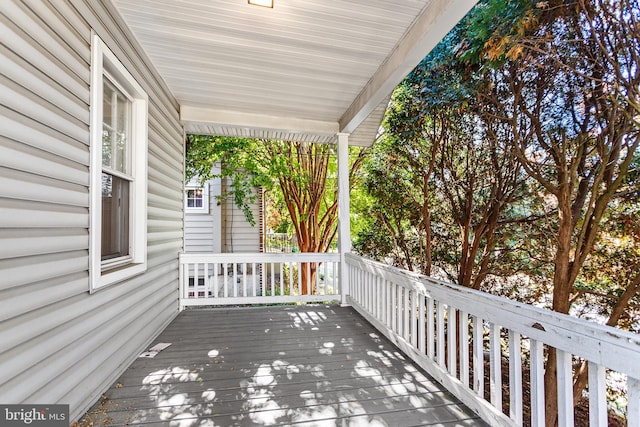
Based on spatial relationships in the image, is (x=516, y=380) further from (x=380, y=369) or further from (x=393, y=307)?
(x=393, y=307)

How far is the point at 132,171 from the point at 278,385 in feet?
7.23

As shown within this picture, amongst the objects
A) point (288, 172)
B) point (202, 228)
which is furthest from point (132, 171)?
point (202, 228)

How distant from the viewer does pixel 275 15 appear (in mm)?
2279

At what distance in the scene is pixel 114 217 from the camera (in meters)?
2.39

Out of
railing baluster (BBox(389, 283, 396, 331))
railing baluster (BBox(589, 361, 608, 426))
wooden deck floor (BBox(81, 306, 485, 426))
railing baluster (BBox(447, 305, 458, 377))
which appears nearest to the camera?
railing baluster (BBox(589, 361, 608, 426))

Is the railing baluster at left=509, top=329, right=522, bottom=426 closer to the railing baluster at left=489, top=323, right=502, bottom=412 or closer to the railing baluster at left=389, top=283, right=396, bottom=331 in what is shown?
the railing baluster at left=489, top=323, right=502, bottom=412

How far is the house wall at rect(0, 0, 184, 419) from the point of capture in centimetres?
130

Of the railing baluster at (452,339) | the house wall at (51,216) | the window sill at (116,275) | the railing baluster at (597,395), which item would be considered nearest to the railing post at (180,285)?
the window sill at (116,275)

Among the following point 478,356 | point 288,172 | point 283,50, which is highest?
point 283,50

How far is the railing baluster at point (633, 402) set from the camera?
3.34 ft

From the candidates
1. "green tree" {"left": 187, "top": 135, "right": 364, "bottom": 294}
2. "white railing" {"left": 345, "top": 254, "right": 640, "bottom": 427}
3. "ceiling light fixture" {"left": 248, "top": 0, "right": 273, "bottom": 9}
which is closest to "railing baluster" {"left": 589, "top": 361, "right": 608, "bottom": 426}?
"white railing" {"left": 345, "top": 254, "right": 640, "bottom": 427}

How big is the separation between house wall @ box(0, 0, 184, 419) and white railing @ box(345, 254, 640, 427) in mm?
2318
